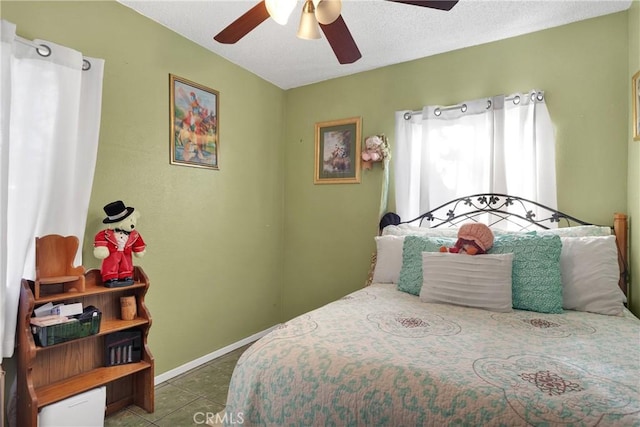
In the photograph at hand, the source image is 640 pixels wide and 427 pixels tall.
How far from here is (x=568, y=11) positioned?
88.3 inches

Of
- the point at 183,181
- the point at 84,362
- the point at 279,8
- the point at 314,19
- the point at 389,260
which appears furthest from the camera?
the point at 183,181

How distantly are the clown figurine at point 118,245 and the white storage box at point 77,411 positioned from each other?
22.7 inches

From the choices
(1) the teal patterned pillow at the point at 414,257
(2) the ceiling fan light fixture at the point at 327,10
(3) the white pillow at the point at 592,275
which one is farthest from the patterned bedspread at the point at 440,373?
(2) the ceiling fan light fixture at the point at 327,10

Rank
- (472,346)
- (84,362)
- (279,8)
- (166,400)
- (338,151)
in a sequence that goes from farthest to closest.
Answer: (338,151)
(166,400)
(84,362)
(279,8)
(472,346)

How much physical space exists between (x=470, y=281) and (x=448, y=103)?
156 centimetres

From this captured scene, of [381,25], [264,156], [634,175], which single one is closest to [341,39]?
[381,25]

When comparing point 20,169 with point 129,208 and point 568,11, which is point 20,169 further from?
point 568,11

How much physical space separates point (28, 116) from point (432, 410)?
2241 millimetres

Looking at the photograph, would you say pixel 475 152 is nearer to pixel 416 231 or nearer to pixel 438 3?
pixel 416 231

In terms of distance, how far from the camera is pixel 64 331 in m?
1.73

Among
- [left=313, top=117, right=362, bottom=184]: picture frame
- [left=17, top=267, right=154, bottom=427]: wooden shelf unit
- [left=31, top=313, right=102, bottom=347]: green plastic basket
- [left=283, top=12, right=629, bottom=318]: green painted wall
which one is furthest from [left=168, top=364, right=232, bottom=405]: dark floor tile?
[left=313, top=117, right=362, bottom=184]: picture frame

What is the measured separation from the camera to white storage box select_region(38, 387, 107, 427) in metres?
1.67

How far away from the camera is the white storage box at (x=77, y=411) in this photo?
65.7 inches

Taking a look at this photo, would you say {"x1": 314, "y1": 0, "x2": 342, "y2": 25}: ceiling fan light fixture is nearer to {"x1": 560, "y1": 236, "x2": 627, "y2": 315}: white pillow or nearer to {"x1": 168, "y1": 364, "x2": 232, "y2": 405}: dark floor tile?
{"x1": 560, "y1": 236, "x2": 627, "y2": 315}: white pillow
